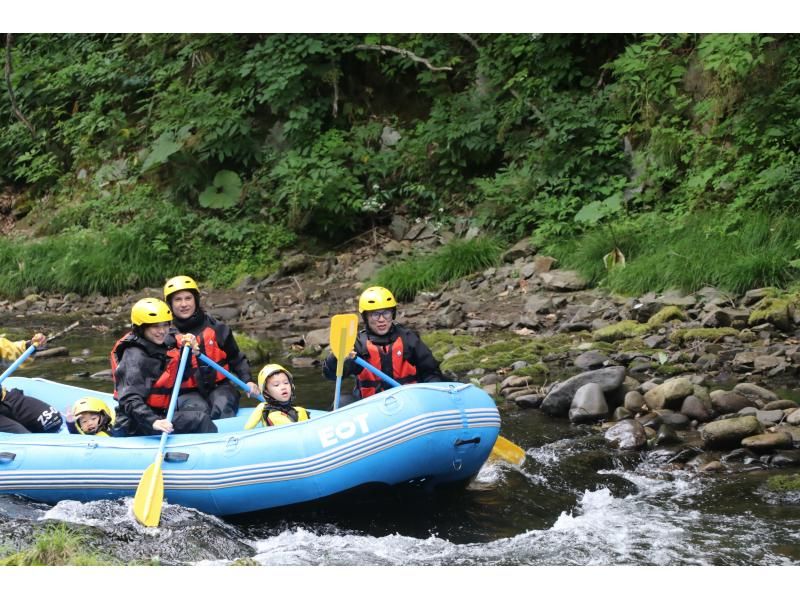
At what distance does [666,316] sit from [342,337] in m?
Answer: 3.86

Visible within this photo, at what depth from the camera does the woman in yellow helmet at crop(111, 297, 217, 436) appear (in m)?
5.81

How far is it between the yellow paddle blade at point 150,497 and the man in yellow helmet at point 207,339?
1270 mm

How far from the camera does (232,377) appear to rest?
6.54 meters

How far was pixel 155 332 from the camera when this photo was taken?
6.02 m

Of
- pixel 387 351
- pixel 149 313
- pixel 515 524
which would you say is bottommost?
pixel 515 524

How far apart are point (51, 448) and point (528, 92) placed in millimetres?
8143

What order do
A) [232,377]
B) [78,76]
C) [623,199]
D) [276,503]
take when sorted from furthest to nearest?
[78,76] → [623,199] → [232,377] → [276,503]

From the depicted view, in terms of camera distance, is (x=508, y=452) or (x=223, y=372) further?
(x=223, y=372)

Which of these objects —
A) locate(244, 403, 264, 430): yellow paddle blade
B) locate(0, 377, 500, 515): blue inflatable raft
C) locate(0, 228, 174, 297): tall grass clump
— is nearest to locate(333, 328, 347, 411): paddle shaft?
locate(244, 403, 264, 430): yellow paddle blade

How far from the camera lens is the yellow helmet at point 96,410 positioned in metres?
6.21

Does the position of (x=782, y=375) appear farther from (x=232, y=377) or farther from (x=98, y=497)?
Answer: (x=98, y=497)

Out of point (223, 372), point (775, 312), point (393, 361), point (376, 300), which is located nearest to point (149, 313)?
point (223, 372)

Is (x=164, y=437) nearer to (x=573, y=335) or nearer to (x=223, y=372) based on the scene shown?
(x=223, y=372)

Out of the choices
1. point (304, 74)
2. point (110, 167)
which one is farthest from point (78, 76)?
point (304, 74)
